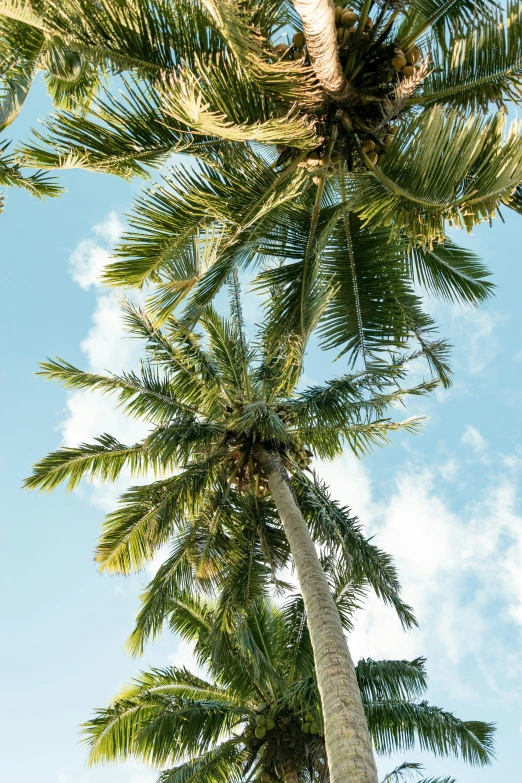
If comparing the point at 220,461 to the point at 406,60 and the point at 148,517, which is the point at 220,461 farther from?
the point at 406,60

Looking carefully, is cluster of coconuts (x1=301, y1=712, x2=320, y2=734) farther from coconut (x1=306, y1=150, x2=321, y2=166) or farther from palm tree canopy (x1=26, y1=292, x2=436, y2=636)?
coconut (x1=306, y1=150, x2=321, y2=166)

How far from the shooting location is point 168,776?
850cm

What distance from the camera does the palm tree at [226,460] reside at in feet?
27.2

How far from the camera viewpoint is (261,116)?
5.43 m

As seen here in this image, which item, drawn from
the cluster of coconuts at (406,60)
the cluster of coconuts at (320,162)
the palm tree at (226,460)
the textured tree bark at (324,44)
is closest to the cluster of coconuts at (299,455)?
the palm tree at (226,460)

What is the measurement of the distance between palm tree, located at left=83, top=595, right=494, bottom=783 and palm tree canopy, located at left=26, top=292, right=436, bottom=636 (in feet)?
2.49

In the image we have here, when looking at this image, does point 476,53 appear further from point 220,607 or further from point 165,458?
point 220,607

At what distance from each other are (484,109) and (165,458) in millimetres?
5167

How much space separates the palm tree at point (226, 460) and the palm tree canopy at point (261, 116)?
1.96 meters

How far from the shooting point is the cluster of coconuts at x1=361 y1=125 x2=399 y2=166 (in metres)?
5.70

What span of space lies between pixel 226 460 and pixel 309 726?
11.2 ft

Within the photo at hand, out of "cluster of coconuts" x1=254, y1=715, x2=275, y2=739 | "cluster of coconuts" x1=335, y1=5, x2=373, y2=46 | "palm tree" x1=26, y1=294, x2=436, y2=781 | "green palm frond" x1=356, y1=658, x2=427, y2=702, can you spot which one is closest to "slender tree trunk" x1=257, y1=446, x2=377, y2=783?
"palm tree" x1=26, y1=294, x2=436, y2=781

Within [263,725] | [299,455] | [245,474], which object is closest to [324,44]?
[299,455]

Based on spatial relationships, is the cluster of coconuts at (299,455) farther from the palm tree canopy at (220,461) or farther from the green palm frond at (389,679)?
the green palm frond at (389,679)
